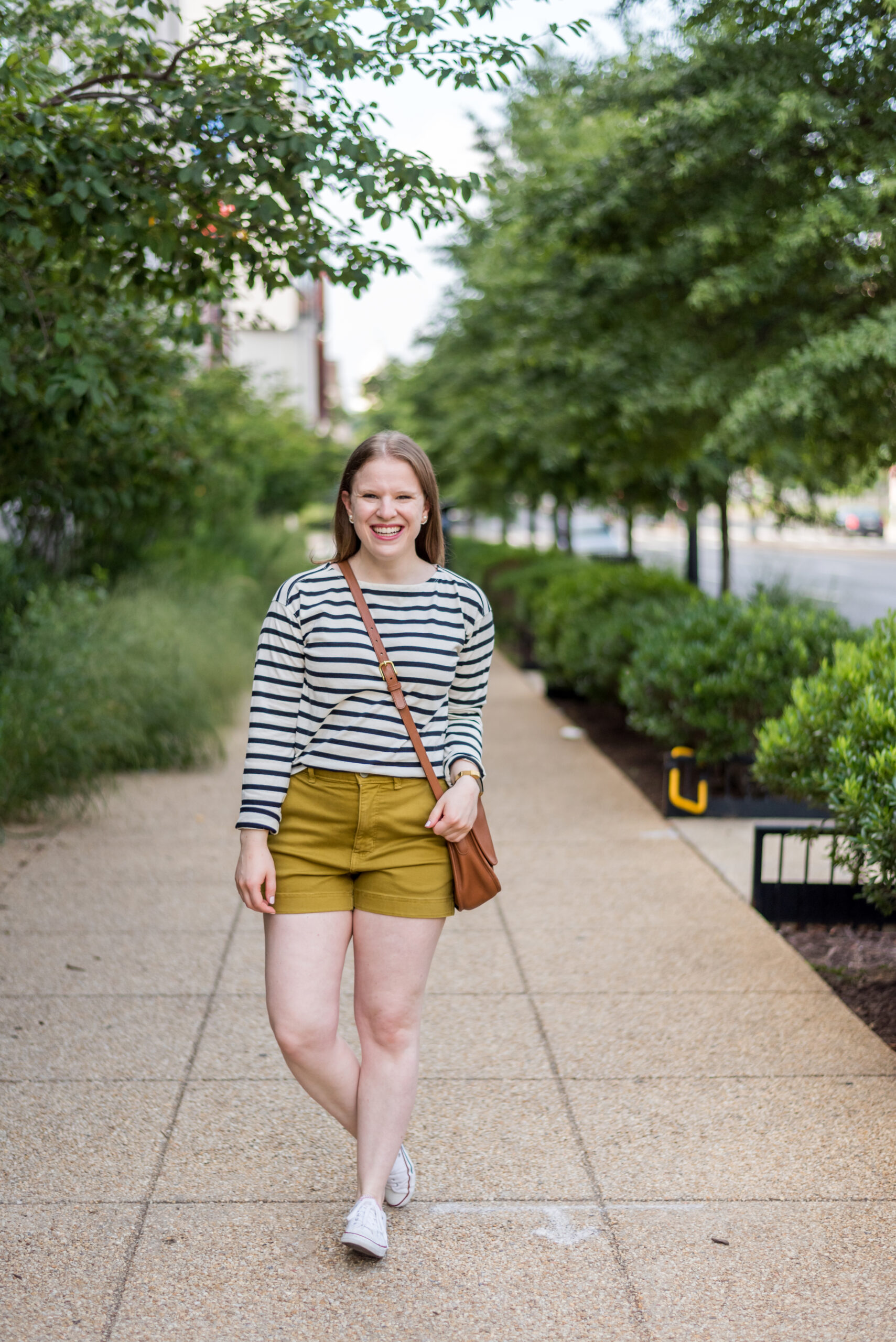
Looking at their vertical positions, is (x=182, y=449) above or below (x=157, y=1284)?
above

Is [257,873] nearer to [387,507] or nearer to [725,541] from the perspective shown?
[387,507]

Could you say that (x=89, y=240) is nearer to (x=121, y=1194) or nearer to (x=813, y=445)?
(x=121, y=1194)

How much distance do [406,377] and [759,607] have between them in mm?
15672

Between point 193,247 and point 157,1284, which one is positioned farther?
point 193,247

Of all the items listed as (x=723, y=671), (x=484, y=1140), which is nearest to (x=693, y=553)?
(x=723, y=671)

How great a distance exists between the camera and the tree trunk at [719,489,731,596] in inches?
523

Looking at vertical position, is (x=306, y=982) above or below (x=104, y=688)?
above

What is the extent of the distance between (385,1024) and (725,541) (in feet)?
37.0

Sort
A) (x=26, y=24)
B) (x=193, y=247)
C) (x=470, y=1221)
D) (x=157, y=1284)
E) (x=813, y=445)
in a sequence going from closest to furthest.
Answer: (x=157, y=1284)
(x=470, y=1221)
(x=193, y=247)
(x=26, y=24)
(x=813, y=445)

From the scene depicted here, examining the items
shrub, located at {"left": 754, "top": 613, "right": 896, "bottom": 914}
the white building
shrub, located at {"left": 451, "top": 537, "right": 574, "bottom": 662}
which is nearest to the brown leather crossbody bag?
shrub, located at {"left": 754, "top": 613, "right": 896, "bottom": 914}

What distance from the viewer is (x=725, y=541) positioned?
13.7m

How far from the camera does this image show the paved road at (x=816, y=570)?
20656mm

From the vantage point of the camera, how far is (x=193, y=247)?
17.3 ft

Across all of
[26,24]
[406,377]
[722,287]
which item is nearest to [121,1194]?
[26,24]
